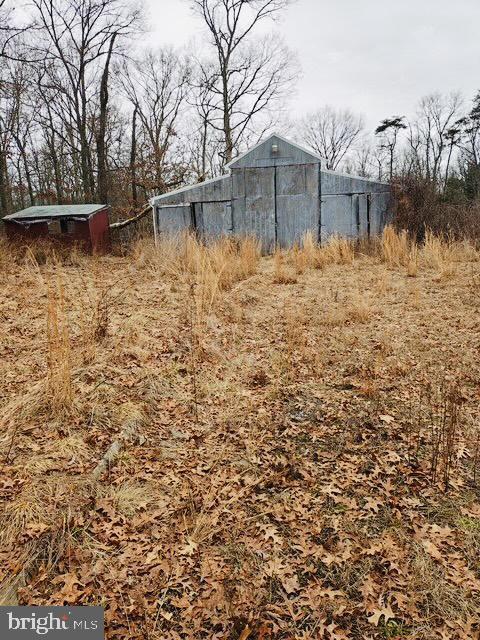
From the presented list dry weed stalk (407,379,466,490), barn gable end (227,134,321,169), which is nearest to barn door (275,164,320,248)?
barn gable end (227,134,321,169)

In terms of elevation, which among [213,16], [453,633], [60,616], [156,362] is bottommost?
[453,633]

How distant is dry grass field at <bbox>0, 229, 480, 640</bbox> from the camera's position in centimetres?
227

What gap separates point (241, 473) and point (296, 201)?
43.8ft

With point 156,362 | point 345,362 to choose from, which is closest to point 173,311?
point 156,362

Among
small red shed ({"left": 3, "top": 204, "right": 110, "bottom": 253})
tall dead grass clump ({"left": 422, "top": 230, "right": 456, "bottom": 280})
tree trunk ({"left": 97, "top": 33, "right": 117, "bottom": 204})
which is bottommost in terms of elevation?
tall dead grass clump ({"left": 422, "top": 230, "right": 456, "bottom": 280})

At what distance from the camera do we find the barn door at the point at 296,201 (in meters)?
15.1

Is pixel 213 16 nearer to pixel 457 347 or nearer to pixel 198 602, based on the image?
pixel 457 347

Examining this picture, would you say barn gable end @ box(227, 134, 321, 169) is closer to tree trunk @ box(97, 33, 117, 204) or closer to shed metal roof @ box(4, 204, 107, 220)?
shed metal roof @ box(4, 204, 107, 220)

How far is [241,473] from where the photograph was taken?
3.37 m

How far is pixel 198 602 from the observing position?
90.1 inches

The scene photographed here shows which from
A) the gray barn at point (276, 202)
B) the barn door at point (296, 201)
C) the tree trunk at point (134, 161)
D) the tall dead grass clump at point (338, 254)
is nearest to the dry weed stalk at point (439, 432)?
the tall dead grass clump at point (338, 254)

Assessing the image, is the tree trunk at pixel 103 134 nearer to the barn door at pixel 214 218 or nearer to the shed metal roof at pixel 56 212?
the shed metal roof at pixel 56 212

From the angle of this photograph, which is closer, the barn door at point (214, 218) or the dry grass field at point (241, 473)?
the dry grass field at point (241, 473)

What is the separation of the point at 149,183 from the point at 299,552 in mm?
21017
